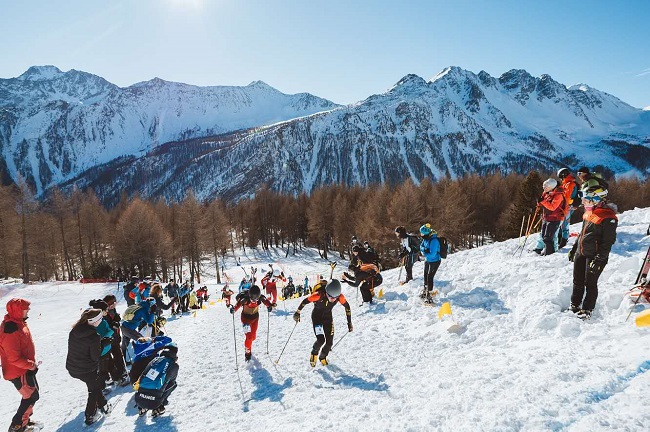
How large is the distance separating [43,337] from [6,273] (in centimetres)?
3561

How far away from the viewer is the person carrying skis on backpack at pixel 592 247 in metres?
6.50

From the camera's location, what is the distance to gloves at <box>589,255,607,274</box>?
6.44 metres

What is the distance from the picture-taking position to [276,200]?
80500 mm

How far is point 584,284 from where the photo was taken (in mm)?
7074

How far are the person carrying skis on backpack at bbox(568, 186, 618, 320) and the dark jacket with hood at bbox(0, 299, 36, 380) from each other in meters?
11.1

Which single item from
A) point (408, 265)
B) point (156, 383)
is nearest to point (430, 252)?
point (408, 265)

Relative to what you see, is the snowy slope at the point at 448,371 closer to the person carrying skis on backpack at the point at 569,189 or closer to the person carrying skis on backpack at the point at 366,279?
the person carrying skis on backpack at the point at 366,279

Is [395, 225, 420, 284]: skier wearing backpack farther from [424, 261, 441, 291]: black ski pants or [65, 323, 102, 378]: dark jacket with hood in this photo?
[65, 323, 102, 378]: dark jacket with hood

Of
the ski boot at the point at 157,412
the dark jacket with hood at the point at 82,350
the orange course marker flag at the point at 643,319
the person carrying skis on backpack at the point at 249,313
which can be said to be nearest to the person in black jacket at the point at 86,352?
the dark jacket with hood at the point at 82,350

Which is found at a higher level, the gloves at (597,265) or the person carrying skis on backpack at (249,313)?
the gloves at (597,265)

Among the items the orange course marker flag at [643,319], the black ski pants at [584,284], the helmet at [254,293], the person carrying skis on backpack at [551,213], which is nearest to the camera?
the orange course marker flag at [643,319]

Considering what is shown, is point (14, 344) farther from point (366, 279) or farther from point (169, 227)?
point (169, 227)

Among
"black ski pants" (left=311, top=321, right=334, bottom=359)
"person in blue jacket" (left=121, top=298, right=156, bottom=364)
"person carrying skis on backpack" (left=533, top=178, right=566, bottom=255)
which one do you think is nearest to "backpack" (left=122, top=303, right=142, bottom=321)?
"person in blue jacket" (left=121, top=298, right=156, bottom=364)

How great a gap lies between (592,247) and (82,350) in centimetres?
1041
